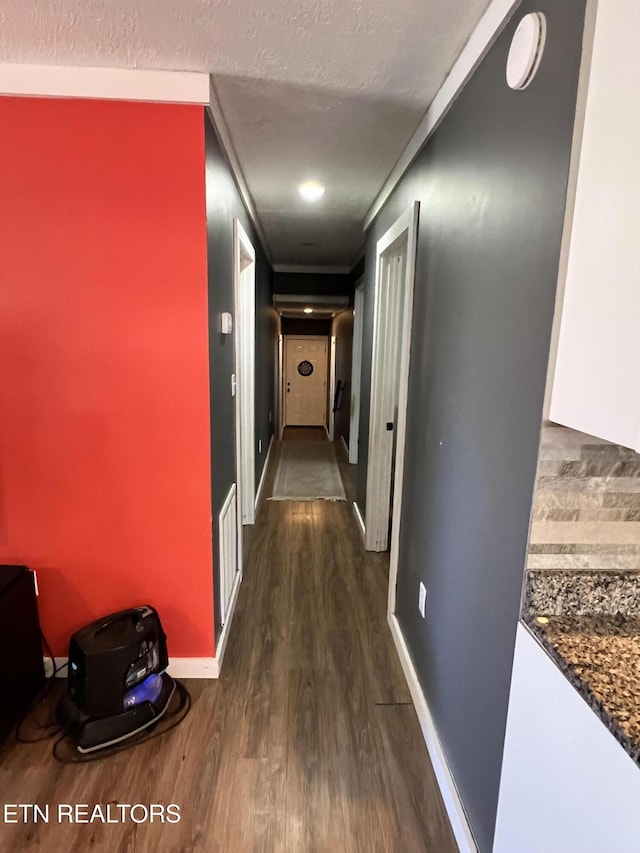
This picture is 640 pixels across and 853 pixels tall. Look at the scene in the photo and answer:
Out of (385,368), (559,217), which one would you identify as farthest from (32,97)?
(385,368)

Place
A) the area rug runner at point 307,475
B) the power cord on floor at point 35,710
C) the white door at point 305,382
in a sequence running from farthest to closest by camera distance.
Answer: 1. the white door at point 305,382
2. the area rug runner at point 307,475
3. the power cord on floor at point 35,710

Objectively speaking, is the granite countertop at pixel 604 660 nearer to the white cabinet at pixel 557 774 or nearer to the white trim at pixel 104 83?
the white cabinet at pixel 557 774

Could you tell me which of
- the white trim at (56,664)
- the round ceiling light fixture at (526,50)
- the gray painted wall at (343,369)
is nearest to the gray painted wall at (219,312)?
the white trim at (56,664)

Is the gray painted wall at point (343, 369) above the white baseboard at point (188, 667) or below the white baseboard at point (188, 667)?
above

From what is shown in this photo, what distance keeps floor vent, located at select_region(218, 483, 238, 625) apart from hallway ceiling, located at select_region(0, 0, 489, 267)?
1.75 metres

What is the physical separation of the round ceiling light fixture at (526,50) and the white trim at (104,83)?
106cm

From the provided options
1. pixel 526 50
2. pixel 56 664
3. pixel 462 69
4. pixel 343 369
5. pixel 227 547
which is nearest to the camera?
pixel 526 50

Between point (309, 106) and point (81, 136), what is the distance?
87 cm

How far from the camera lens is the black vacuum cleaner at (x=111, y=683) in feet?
5.43

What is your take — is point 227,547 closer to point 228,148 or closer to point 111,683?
point 111,683

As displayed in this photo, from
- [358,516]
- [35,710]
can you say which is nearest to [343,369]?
[358,516]

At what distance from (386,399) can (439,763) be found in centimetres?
200

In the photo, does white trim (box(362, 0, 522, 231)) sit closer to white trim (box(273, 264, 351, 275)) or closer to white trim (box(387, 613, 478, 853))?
white trim (box(387, 613, 478, 853))

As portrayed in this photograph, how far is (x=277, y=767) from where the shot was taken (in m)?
1.63
